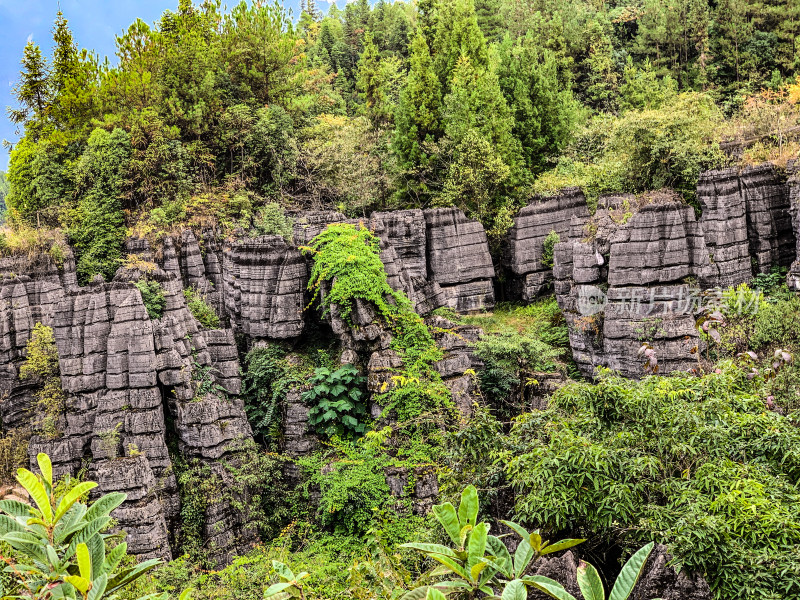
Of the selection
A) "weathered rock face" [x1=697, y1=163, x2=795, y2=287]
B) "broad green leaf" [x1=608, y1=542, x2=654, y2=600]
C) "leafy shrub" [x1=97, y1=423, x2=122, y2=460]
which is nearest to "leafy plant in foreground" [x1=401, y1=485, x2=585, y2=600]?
"broad green leaf" [x1=608, y1=542, x2=654, y2=600]

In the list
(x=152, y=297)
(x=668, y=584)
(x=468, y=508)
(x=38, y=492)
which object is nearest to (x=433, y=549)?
(x=468, y=508)

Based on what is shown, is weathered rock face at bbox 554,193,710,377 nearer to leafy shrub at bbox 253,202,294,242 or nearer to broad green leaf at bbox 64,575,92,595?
leafy shrub at bbox 253,202,294,242

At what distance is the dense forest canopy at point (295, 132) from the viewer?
1684cm

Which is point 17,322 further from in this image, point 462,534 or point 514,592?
point 514,592

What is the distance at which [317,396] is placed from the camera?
42.6 feet

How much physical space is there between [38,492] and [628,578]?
2.56 meters

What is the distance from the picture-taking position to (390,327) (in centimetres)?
1295

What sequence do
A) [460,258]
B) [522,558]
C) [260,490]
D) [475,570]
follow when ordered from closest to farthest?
1. [475,570]
2. [522,558]
3. [260,490]
4. [460,258]

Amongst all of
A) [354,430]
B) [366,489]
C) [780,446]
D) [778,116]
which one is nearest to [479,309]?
[354,430]

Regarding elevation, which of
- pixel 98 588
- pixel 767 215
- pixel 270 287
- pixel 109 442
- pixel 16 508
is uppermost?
pixel 767 215

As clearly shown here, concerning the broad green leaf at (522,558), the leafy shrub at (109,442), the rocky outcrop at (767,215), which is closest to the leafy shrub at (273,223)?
the leafy shrub at (109,442)

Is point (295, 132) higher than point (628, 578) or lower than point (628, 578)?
higher

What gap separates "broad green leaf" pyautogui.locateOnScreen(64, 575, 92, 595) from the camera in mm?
2367

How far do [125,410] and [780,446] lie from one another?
10.9 metres
